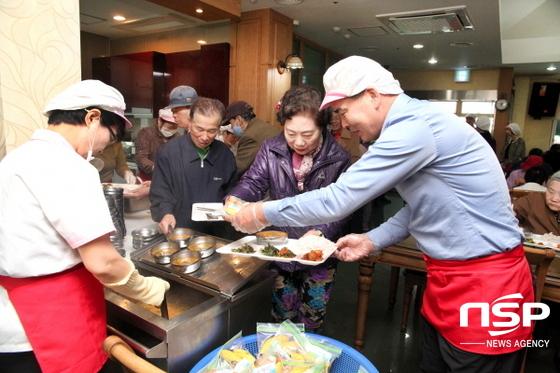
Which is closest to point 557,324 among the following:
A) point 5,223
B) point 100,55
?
point 5,223

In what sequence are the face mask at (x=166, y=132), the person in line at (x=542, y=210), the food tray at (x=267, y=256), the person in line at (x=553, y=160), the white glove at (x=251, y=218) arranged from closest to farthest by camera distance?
the white glove at (x=251, y=218)
the food tray at (x=267, y=256)
the person in line at (x=542, y=210)
the face mask at (x=166, y=132)
the person in line at (x=553, y=160)

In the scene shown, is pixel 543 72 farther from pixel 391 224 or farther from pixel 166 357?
pixel 166 357

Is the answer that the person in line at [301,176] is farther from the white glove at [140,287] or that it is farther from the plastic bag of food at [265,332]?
the white glove at [140,287]

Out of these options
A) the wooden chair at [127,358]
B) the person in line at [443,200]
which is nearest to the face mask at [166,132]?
the person in line at [443,200]

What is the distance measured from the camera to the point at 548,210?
2.73 metres

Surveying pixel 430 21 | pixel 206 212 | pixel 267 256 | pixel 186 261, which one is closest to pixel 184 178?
pixel 206 212

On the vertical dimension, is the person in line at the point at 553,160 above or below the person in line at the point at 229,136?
below

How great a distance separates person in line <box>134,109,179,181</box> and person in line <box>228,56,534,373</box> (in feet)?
8.33

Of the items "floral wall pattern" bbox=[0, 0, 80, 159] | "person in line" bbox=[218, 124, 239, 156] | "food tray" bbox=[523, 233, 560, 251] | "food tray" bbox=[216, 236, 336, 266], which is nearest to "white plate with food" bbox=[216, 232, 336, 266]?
"food tray" bbox=[216, 236, 336, 266]

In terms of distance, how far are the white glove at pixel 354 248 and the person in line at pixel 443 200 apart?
1.06ft

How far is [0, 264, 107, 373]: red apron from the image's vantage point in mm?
970

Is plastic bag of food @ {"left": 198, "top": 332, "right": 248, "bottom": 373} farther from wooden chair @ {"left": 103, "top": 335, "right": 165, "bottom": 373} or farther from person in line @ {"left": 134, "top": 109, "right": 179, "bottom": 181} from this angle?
person in line @ {"left": 134, "top": 109, "right": 179, "bottom": 181}

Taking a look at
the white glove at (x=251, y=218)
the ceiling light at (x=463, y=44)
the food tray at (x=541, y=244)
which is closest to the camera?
the white glove at (x=251, y=218)

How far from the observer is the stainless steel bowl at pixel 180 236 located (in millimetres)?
1632
